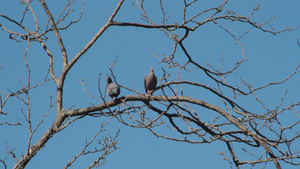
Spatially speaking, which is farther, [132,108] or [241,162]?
[132,108]

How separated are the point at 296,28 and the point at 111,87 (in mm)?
2913

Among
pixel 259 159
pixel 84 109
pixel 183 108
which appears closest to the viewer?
pixel 259 159

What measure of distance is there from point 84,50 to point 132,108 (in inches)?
45.0

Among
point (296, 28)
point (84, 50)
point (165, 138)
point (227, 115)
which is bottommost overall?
point (165, 138)

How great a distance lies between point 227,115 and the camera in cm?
542

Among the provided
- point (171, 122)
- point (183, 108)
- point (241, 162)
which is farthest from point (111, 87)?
point (241, 162)

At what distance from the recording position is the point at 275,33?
607 centimetres

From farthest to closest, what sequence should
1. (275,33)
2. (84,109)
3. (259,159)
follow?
(275,33), (84,109), (259,159)

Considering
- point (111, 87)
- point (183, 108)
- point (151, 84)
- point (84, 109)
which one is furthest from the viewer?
point (151, 84)

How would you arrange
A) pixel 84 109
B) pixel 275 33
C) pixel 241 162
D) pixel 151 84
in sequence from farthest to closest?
pixel 151 84 < pixel 275 33 < pixel 84 109 < pixel 241 162

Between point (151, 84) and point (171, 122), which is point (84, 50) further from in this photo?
point (151, 84)

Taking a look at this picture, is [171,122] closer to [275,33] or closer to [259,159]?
[259,159]

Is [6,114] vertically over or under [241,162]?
over

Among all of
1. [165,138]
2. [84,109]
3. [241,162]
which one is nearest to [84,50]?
[84,109]
